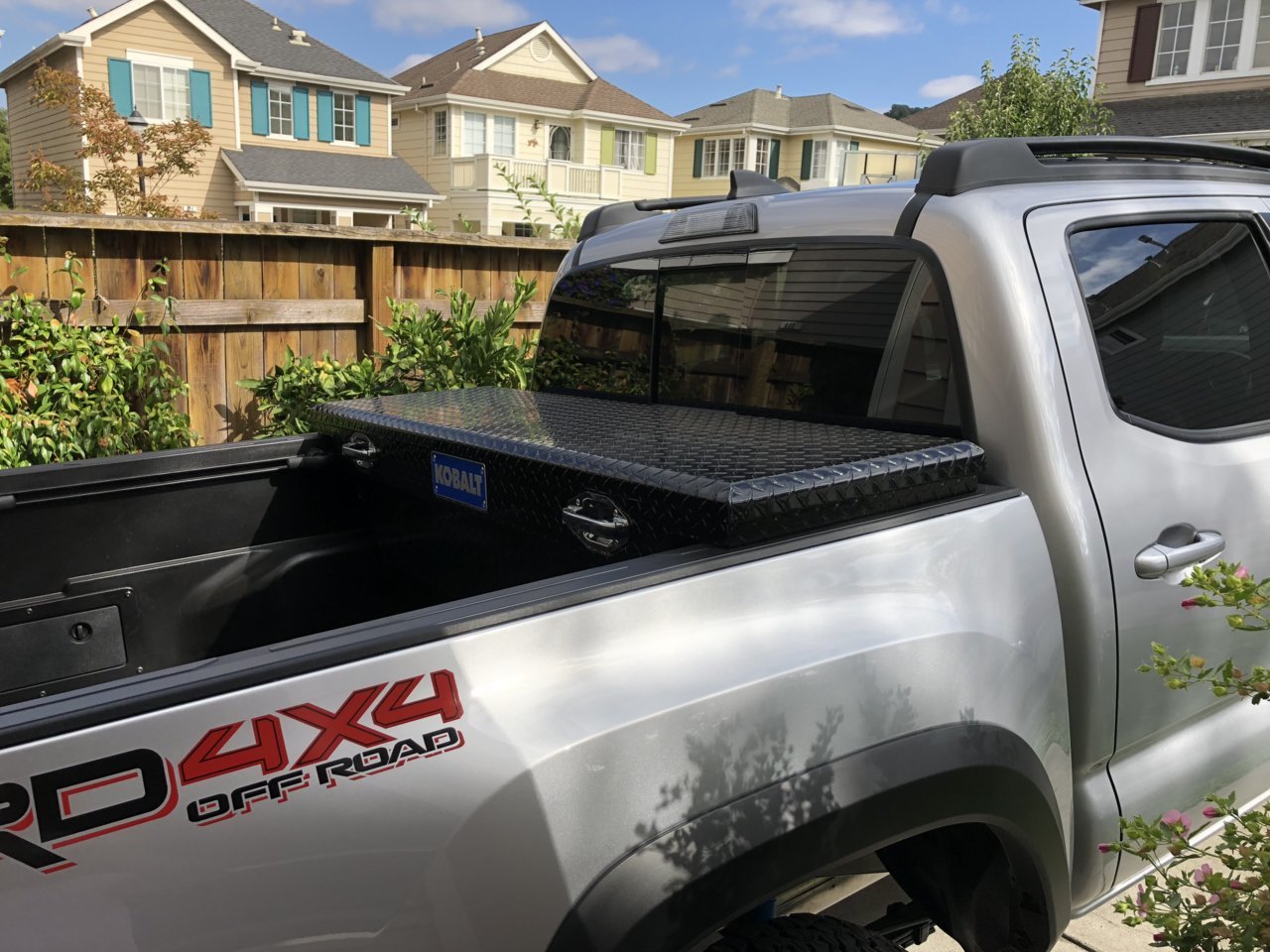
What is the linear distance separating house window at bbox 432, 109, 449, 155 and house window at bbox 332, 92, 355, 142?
4081 millimetres

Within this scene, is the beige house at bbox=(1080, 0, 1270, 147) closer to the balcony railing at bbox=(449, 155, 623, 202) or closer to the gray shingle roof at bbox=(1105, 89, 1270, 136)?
the gray shingle roof at bbox=(1105, 89, 1270, 136)

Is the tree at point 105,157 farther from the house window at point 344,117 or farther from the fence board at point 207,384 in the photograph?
the fence board at point 207,384

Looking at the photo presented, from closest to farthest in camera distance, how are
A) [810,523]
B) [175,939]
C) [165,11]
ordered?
[175,939] → [810,523] → [165,11]

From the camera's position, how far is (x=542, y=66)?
124ft

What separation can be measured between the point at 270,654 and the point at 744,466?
2.93ft

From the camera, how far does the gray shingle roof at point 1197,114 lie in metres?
21.6

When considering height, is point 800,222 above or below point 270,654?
above

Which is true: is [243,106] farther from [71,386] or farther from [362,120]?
[71,386]

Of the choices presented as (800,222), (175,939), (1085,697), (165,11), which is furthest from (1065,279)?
(165,11)

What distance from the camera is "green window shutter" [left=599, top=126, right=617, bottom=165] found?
1494 inches

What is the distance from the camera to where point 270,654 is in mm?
1388

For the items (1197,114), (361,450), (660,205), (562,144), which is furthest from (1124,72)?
(361,450)

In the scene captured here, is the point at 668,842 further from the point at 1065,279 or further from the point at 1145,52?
the point at 1145,52

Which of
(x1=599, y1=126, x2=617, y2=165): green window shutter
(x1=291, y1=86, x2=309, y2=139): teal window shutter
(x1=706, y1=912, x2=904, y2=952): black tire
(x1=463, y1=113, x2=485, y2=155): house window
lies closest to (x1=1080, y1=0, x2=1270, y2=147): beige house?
(x1=599, y1=126, x2=617, y2=165): green window shutter
